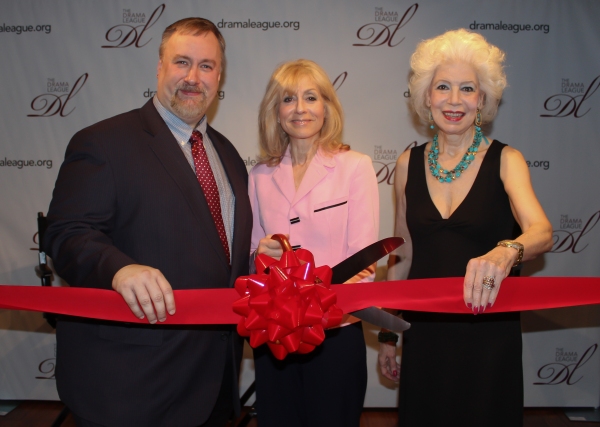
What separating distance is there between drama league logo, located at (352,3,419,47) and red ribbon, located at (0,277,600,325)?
7.92ft

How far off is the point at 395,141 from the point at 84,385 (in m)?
2.79

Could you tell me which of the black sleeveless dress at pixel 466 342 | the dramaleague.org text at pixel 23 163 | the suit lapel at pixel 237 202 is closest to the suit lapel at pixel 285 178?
the suit lapel at pixel 237 202

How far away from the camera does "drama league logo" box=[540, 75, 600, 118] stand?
3865 millimetres

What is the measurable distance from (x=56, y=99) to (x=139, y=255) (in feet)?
8.18

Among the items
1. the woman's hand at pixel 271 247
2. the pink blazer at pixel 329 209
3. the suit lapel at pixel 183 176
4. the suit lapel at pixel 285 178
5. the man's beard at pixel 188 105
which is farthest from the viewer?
the suit lapel at pixel 285 178

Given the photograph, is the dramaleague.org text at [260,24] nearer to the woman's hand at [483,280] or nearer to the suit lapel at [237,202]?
the suit lapel at [237,202]

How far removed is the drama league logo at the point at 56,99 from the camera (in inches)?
153

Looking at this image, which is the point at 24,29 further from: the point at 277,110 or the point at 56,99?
the point at 277,110

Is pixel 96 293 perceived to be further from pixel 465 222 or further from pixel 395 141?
pixel 395 141

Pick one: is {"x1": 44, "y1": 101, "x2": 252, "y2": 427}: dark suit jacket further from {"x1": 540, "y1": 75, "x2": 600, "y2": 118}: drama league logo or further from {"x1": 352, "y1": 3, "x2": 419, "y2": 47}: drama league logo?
{"x1": 540, "y1": 75, "x2": 600, "y2": 118}: drama league logo

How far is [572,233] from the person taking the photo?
3.93 meters

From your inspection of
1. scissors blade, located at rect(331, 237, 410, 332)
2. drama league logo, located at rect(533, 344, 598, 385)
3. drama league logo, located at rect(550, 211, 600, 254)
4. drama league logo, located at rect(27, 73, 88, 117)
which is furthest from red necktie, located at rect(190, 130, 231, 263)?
drama league logo, located at rect(533, 344, 598, 385)

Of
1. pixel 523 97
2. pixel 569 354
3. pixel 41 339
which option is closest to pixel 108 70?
pixel 41 339

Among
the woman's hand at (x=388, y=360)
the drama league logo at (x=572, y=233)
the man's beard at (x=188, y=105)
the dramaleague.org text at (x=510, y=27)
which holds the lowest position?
the woman's hand at (x=388, y=360)
